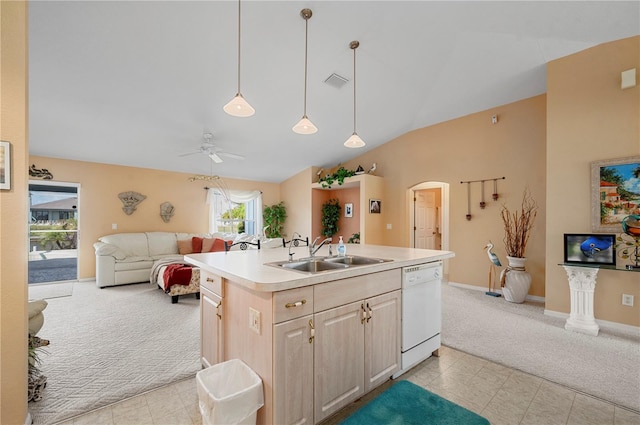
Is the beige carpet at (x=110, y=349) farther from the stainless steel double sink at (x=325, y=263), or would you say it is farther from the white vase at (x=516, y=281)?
the white vase at (x=516, y=281)

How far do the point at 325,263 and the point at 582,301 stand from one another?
3.26m

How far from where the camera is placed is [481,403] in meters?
1.95

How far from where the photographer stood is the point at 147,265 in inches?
215

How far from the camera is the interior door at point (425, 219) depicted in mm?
6496

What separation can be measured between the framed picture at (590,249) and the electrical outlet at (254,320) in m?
3.91

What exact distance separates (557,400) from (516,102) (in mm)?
4422

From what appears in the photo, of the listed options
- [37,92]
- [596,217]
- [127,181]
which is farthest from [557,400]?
[127,181]

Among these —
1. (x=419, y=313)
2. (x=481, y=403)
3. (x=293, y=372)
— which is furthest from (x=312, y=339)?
(x=481, y=403)

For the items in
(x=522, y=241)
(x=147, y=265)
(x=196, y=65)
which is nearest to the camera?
(x=196, y=65)

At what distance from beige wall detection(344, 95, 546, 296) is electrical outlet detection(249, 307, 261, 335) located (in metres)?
4.77

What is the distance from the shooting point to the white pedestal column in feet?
10.3

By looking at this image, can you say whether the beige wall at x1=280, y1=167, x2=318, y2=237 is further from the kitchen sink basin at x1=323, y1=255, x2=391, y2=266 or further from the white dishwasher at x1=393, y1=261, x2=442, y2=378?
the white dishwasher at x1=393, y1=261, x2=442, y2=378

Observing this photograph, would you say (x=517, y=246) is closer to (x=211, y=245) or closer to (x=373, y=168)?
(x=373, y=168)

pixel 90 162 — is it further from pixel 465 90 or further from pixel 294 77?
pixel 465 90
